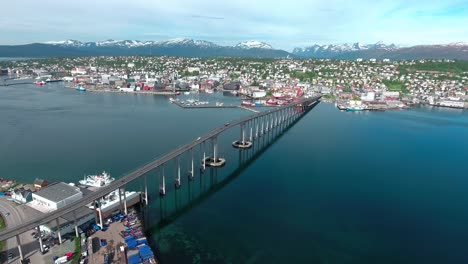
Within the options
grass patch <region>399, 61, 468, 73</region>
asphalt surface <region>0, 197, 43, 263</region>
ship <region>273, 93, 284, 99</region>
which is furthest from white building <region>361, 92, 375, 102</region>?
asphalt surface <region>0, 197, 43, 263</region>

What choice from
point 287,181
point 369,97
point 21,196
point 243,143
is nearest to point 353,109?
point 369,97

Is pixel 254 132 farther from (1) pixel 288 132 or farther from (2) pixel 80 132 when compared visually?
(2) pixel 80 132

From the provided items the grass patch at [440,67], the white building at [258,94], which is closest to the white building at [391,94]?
the white building at [258,94]

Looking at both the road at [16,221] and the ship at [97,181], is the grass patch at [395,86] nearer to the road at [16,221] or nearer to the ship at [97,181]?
the ship at [97,181]

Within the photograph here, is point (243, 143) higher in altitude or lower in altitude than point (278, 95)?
lower

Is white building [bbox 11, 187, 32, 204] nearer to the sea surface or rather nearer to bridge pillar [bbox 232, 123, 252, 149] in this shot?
the sea surface

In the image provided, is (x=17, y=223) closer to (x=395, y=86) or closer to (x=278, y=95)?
(x=278, y=95)

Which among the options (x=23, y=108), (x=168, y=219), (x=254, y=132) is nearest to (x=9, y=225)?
(x=168, y=219)
